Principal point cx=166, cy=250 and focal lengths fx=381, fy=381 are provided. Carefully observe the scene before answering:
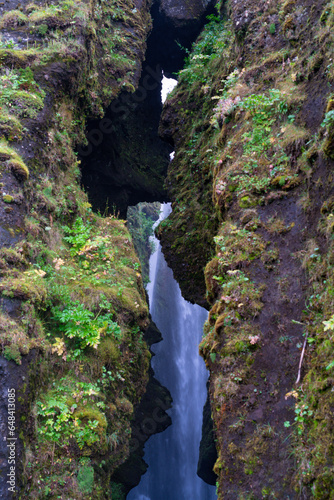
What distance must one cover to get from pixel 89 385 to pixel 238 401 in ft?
8.28

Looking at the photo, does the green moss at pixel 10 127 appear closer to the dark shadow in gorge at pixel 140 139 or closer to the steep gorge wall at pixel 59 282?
the steep gorge wall at pixel 59 282

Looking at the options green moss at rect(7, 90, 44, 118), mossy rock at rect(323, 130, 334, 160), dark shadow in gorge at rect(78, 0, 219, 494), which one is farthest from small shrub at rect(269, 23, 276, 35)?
dark shadow in gorge at rect(78, 0, 219, 494)

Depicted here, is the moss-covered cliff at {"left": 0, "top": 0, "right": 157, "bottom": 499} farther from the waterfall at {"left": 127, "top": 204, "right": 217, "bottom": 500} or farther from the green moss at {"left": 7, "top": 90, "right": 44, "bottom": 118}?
the waterfall at {"left": 127, "top": 204, "right": 217, "bottom": 500}

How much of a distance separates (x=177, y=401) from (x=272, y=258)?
20888 millimetres

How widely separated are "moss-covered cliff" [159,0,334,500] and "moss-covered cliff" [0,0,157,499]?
1886 mm

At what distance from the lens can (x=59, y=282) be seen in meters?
6.69

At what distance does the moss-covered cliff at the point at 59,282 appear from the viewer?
16.8 feet

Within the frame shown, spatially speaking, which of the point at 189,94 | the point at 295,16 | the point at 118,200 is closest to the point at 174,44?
the point at 189,94

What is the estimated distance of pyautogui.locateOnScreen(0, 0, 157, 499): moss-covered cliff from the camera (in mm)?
5129

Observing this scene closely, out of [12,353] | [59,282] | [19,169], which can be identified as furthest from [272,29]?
[12,353]

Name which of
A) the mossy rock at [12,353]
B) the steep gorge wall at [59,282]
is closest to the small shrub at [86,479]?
the steep gorge wall at [59,282]

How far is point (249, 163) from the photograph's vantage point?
21.4 feet

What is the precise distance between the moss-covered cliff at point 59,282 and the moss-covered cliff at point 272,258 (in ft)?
6.19

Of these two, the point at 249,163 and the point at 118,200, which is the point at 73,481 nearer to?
the point at 249,163
